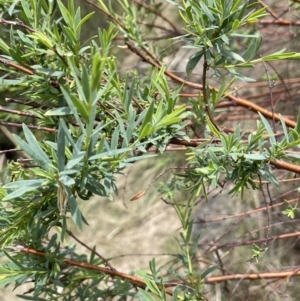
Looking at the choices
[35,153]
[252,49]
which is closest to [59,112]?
[35,153]

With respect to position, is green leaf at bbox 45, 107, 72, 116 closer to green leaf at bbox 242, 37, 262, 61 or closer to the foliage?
the foliage

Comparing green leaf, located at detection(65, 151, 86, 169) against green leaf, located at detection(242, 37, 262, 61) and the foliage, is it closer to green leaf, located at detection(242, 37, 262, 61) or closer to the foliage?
the foliage

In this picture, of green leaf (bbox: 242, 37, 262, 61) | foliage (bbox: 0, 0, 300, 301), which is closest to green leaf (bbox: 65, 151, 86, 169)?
foliage (bbox: 0, 0, 300, 301)

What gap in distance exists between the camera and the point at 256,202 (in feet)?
4.19

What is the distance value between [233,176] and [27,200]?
0.73 feet

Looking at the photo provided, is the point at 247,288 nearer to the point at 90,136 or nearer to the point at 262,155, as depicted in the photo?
the point at 262,155

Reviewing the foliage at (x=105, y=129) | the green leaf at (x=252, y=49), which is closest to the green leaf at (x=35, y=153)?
the foliage at (x=105, y=129)

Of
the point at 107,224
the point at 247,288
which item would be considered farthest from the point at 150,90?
the point at 107,224

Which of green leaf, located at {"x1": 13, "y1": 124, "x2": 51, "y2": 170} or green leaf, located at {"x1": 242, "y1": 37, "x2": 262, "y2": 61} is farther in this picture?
green leaf, located at {"x1": 242, "y1": 37, "x2": 262, "y2": 61}

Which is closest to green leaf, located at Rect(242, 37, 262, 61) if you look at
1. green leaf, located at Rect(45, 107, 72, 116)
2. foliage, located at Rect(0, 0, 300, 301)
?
foliage, located at Rect(0, 0, 300, 301)

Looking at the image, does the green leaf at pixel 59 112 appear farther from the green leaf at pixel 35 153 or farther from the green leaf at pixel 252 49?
the green leaf at pixel 252 49

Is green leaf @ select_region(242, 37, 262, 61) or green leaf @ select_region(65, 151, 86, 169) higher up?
green leaf @ select_region(242, 37, 262, 61)

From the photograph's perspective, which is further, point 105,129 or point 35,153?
point 105,129

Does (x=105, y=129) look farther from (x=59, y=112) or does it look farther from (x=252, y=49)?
(x=252, y=49)
